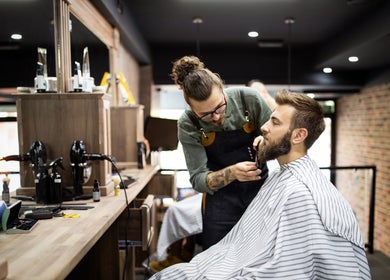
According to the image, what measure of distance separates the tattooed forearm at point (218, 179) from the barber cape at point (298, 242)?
0.27 metres

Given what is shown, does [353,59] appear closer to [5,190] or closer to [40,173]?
[40,173]

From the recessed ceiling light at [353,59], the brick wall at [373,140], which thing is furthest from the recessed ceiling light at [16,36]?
the brick wall at [373,140]

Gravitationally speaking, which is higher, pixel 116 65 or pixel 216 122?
pixel 116 65

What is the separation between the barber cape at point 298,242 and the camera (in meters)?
1.25

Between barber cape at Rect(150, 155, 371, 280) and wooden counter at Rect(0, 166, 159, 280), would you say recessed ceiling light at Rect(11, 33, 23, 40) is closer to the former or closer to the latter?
wooden counter at Rect(0, 166, 159, 280)

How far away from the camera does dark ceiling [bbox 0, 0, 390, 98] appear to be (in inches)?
116

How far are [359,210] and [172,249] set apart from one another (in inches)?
153

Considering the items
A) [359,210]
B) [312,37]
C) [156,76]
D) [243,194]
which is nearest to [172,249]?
[243,194]

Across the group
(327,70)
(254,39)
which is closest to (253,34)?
(254,39)

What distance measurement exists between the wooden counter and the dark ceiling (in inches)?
32.4

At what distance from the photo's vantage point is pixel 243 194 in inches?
74.0

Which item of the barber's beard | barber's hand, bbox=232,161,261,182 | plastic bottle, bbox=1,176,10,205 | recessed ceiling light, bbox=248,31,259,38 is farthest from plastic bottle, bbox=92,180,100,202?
recessed ceiling light, bbox=248,31,259,38

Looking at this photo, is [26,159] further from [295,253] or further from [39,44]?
[295,253]

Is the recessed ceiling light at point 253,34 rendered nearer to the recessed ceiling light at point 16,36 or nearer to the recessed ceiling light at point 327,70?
the recessed ceiling light at point 327,70
